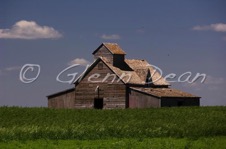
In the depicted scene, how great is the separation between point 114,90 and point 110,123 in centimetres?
1985

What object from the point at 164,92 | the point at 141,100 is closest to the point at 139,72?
the point at 164,92

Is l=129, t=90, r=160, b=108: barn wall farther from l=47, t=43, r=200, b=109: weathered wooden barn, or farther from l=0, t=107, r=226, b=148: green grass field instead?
l=0, t=107, r=226, b=148: green grass field

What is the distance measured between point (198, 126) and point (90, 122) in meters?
10.9

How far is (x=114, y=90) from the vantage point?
6575cm

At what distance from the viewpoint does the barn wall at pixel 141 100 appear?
6366cm

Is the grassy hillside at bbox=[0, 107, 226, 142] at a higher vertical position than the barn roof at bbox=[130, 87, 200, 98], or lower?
lower

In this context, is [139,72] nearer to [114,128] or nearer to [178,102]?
[178,102]

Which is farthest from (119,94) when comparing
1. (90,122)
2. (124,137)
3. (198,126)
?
(124,137)

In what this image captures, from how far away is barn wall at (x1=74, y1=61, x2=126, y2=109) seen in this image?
6544cm

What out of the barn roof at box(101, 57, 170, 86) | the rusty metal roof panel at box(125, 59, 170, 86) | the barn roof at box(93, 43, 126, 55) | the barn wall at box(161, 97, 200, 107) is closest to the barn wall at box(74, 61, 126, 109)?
the barn roof at box(101, 57, 170, 86)

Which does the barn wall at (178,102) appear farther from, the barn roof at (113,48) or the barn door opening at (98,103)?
the barn roof at (113,48)

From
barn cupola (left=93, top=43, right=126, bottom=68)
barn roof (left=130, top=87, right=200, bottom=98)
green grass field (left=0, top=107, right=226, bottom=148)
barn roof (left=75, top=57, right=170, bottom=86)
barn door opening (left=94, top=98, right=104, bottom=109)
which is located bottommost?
green grass field (left=0, top=107, right=226, bottom=148)

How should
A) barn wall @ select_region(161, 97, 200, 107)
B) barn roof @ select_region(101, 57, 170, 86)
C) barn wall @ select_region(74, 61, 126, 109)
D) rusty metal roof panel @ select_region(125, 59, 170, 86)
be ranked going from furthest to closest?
rusty metal roof panel @ select_region(125, 59, 170, 86), barn roof @ select_region(101, 57, 170, 86), barn wall @ select_region(74, 61, 126, 109), barn wall @ select_region(161, 97, 200, 107)

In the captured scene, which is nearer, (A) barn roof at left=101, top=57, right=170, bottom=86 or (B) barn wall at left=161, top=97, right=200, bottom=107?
(B) barn wall at left=161, top=97, right=200, bottom=107
